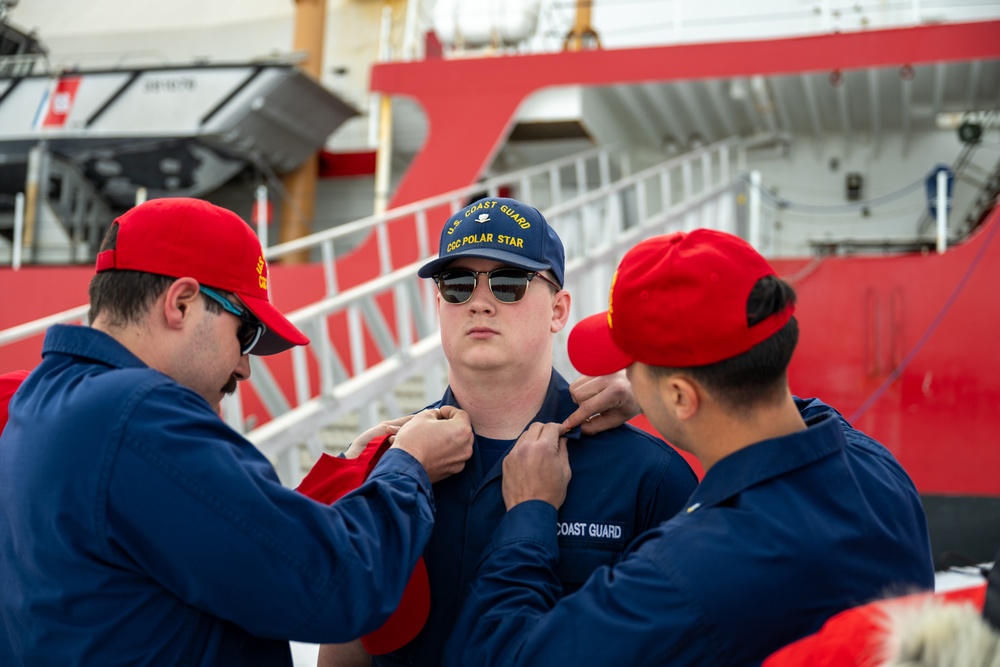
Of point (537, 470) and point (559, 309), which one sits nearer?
point (537, 470)

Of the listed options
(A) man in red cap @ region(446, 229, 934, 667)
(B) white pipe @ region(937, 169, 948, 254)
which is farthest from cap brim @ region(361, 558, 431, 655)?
(B) white pipe @ region(937, 169, 948, 254)

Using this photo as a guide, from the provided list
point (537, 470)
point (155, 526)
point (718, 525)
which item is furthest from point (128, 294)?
point (718, 525)

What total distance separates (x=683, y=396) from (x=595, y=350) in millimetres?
351

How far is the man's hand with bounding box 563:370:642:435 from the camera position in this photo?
2.17 m

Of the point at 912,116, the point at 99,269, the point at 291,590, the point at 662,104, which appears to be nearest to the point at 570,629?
the point at 291,590

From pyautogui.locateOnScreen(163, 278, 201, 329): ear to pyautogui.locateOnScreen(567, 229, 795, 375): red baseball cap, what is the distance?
2.60 feet

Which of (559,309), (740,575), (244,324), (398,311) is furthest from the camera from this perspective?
(398,311)

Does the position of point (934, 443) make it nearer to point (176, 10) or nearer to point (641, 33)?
point (641, 33)

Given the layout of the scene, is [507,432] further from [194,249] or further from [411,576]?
[194,249]

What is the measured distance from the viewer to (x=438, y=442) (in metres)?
2.04

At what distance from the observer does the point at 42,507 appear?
162 cm

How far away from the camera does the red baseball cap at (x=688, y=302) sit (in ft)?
5.44

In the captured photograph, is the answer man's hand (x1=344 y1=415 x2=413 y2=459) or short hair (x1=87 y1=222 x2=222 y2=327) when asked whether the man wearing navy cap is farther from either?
short hair (x1=87 y1=222 x2=222 y2=327)

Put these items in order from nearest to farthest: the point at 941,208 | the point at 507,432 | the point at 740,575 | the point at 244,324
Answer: the point at 740,575
the point at 244,324
the point at 507,432
the point at 941,208
